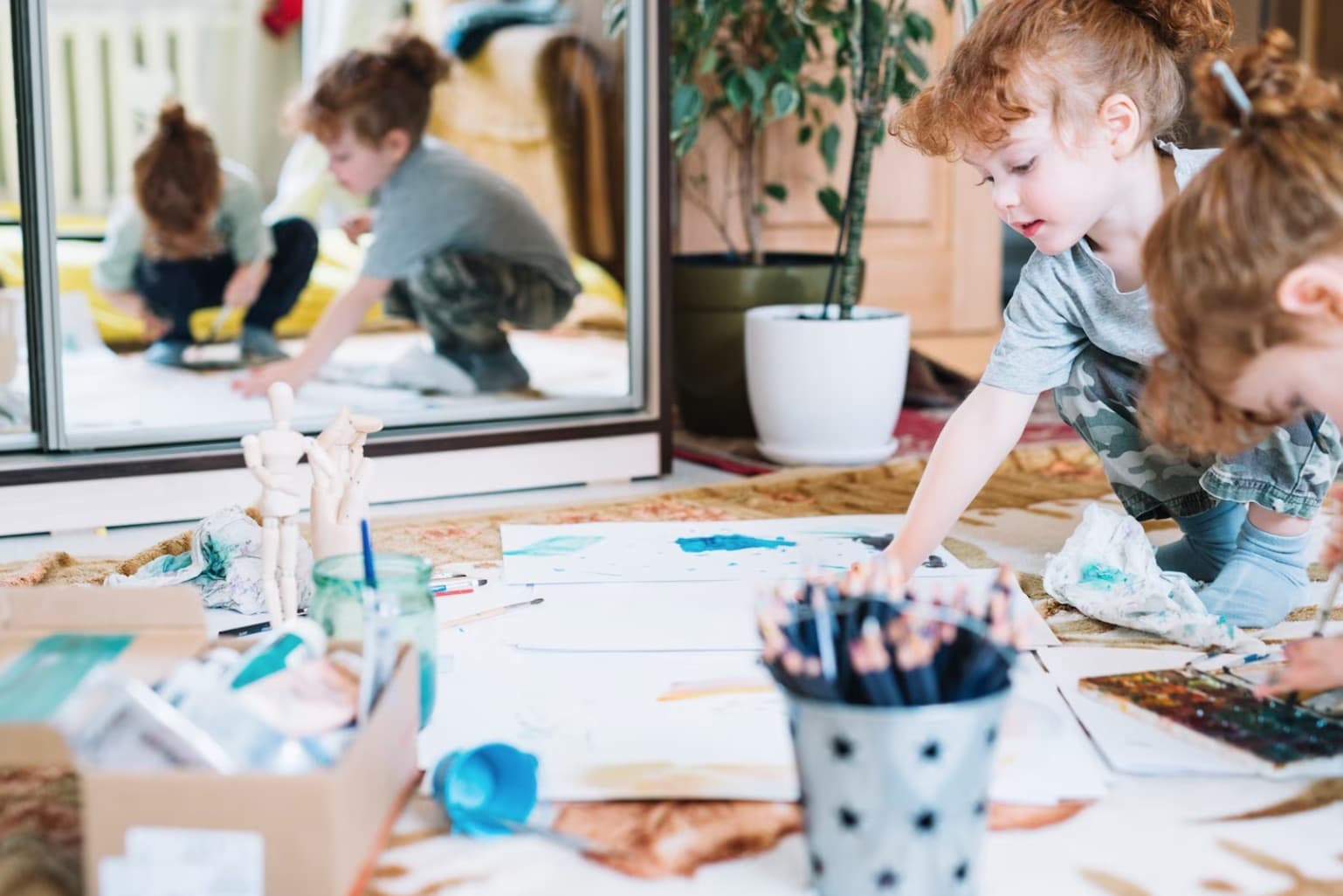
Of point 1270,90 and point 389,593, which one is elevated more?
point 1270,90

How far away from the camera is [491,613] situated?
125cm

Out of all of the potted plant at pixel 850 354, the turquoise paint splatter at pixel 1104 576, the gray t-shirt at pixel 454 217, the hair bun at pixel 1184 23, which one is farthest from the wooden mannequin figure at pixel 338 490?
the potted plant at pixel 850 354

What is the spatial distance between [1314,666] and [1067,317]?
0.50m

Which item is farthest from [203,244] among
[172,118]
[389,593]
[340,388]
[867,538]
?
[389,593]

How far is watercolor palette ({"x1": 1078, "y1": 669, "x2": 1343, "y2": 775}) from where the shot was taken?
0.91 meters

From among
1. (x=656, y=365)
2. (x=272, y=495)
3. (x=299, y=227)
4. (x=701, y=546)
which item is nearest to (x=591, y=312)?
(x=656, y=365)

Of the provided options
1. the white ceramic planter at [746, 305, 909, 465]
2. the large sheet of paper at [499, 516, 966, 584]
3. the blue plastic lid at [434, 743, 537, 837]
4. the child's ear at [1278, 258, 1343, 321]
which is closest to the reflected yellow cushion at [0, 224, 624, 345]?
the white ceramic planter at [746, 305, 909, 465]

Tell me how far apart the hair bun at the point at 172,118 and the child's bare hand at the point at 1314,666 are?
1.66m

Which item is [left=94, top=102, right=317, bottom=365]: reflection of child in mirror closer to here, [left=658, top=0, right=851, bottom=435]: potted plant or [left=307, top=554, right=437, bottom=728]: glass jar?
[left=658, top=0, right=851, bottom=435]: potted plant

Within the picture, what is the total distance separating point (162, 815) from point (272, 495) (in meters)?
0.41

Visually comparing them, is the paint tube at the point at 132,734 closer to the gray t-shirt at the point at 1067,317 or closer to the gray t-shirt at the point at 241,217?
the gray t-shirt at the point at 1067,317

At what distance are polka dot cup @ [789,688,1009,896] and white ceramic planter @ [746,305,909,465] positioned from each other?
4.28 ft

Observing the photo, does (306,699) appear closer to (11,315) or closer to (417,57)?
(11,315)

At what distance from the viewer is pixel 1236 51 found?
0.95m
